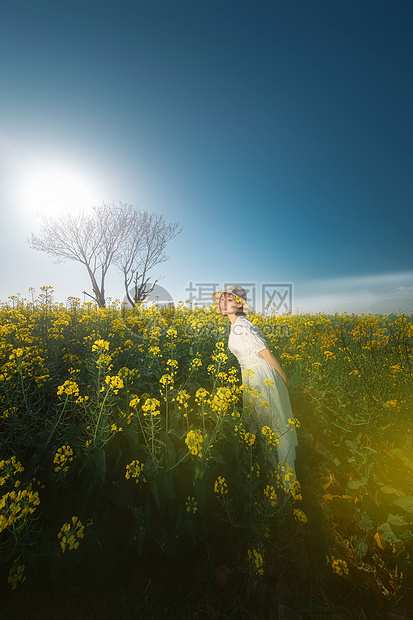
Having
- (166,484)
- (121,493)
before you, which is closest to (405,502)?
(166,484)

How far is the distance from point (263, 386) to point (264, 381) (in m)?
0.12

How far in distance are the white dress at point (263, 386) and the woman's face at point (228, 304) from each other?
0.23 metres

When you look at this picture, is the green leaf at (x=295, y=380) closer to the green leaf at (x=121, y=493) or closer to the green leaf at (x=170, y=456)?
the green leaf at (x=170, y=456)

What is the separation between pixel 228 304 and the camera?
321cm

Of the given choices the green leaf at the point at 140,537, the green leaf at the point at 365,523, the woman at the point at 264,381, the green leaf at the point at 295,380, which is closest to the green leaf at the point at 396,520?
the green leaf at the point at 365,523

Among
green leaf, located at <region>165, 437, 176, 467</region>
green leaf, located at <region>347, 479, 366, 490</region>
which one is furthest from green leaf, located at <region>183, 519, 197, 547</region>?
green leaf, located at <region>347, 479, 366, 490</region>

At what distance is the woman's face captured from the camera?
317cm

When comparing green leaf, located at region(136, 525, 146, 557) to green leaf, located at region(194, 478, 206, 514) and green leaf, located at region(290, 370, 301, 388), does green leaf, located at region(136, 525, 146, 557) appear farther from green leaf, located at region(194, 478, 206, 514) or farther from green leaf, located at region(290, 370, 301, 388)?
green leaf, located at region(290, 370, 301, 388)

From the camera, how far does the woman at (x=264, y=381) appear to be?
2508 millimetres

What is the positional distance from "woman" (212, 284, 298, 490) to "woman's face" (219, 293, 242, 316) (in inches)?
0.6

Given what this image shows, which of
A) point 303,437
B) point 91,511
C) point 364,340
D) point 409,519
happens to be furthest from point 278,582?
point 364,340

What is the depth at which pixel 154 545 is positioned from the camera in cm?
172

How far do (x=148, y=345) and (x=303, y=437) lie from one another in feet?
8.33

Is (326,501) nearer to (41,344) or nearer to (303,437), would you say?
(303,437)
